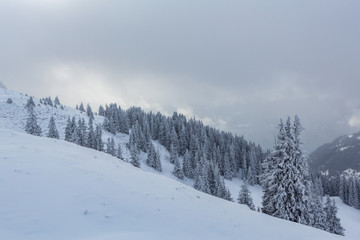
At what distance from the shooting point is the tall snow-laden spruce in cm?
2400

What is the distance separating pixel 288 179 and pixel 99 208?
67.3ft

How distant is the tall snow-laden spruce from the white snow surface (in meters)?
9.62

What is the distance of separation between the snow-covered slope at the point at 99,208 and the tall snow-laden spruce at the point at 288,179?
9716 millimetres

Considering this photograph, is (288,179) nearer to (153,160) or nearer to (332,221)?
(332,221)

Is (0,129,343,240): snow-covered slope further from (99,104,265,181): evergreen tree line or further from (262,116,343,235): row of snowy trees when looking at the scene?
(99,104,265,181): evergreen tree line

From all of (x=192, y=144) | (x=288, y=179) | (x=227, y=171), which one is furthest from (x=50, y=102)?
(x=288, y=179)

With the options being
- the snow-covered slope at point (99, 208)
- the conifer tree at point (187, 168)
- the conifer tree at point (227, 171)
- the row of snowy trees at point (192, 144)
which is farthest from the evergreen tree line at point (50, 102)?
the snow-covered slope at point (99, 208)

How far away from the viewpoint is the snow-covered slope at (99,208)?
353 inches

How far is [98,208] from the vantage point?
1109 cm

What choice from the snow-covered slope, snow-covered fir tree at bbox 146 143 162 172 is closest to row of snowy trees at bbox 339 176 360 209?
snow-covered fir tree at bbox 146 143 162 172

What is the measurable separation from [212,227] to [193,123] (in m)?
119

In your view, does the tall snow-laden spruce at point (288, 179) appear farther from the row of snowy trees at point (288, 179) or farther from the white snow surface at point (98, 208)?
the white snow surface at point (98, 208)

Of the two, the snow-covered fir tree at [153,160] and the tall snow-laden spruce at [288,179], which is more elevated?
the snow-covered fir tree at [153,160]

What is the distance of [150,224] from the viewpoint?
34.9 feet
